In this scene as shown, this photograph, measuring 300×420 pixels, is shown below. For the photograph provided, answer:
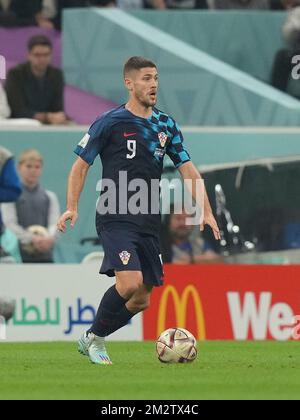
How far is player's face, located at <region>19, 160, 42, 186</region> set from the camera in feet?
54.5

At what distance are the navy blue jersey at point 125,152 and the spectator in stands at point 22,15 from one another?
8.36 m

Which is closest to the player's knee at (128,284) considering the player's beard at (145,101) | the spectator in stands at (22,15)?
the player's beard at (145,101)

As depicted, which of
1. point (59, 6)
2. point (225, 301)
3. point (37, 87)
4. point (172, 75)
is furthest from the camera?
point (59, 6)

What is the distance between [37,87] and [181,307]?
11.1 ft

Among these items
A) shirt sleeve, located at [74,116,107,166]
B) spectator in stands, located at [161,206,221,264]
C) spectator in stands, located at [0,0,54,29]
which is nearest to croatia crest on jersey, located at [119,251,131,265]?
shirt sleeve, located at [74,116,107,166]

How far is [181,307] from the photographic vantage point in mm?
15906

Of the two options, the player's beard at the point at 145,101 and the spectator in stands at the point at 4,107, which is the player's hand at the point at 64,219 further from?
the spectator in stands at the point at 4,107

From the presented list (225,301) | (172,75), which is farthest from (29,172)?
(172,75)

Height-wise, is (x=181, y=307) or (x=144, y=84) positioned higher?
(x=181, y=307)

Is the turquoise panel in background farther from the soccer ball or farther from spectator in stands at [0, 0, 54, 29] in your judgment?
the soccer ball

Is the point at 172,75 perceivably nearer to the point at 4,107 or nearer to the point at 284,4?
the point at 4,107

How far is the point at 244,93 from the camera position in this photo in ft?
61.3

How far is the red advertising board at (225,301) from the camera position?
623 inches

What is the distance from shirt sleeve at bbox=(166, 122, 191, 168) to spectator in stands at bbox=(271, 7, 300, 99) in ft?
26.1
